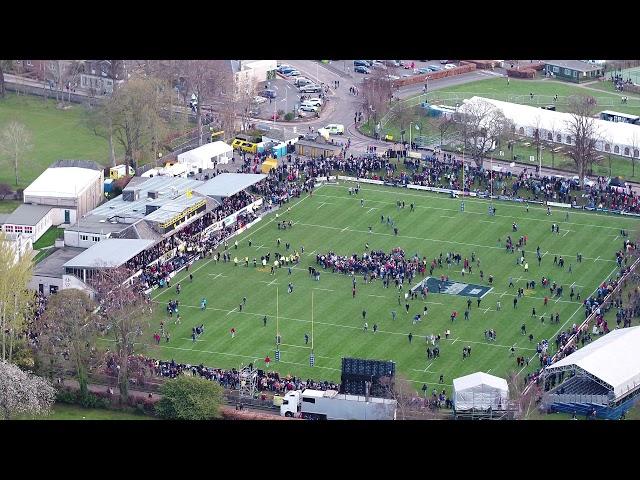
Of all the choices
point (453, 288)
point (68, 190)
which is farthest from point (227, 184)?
point (453, 288)

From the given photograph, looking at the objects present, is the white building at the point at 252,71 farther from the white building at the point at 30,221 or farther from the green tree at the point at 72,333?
the green tree at the point at 72,333

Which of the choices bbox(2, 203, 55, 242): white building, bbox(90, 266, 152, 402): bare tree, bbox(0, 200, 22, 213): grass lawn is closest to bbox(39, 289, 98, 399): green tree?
bbox(90, 266, 152, 402): bare tree

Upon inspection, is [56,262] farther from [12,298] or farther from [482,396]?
[482,396]

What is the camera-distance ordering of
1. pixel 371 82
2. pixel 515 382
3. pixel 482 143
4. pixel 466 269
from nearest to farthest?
pixel 515 382 < pixel 466 269 < pixel 482 143 < pixel 371 82

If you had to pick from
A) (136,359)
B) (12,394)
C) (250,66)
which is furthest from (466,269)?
(250,66)

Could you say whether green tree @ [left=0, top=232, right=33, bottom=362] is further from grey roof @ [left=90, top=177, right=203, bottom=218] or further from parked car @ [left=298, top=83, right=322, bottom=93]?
parked car @ [left=298, top=83, right=322, bottom=93]

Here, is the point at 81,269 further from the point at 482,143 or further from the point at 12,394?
the point at 482,143
